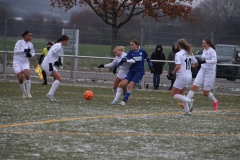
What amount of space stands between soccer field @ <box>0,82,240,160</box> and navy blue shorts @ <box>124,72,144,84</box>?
68 centimetres

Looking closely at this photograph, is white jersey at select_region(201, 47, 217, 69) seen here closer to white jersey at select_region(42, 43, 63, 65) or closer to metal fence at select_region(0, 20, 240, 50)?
white jersey at select_region(42, 43, 63, 65)

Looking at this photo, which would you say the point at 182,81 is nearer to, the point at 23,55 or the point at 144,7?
the point at 23,55

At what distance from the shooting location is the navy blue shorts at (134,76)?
58.9 ft

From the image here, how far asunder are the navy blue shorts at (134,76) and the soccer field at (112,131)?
68cm

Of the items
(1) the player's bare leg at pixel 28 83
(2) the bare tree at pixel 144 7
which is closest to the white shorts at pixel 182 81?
(1) the player's bare leg at pixel 28 83

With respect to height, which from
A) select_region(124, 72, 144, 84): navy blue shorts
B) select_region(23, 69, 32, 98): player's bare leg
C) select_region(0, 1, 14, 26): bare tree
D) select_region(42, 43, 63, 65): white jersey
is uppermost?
select_region(0, 1, 14, 26): bare tree

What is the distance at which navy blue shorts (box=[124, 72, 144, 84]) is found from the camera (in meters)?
18.0

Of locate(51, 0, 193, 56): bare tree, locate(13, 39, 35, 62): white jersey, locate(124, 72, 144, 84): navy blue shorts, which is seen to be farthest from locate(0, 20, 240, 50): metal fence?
locate(124, 72, 144, 84): navy blue shorts

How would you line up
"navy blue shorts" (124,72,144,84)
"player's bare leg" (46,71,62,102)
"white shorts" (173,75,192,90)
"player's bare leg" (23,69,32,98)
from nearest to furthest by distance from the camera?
"white shorts" (173,75,192,90) → "player's bare leg" (46,71,62,102) → "navy blue shorts" (124,72,144,84) → "player's bare leg" (23,69,32,98)

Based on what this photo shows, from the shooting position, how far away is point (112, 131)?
38.4 ft

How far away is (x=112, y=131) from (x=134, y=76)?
649cm

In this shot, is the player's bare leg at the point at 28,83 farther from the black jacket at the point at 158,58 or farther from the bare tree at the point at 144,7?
the bare tree at the point at 144,7

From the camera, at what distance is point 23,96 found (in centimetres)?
1916

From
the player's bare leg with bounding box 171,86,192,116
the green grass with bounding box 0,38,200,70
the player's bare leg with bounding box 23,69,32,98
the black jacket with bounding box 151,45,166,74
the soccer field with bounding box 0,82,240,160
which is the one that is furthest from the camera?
the green grass with bounding box 0,38,200,70
